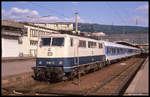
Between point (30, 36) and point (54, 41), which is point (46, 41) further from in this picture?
point (30, 36)

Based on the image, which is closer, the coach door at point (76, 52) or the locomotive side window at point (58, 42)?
the locomotive side window at point (58, 42)

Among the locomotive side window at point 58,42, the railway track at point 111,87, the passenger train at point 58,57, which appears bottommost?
the railway track at point 111,87

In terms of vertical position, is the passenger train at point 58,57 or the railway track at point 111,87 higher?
the passenger train at point 58,57

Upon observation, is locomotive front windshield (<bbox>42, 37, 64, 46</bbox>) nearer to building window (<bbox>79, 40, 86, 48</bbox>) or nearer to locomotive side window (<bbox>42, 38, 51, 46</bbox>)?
locomotive side window (<bbox>42, 38, 51, 46</bbox>)

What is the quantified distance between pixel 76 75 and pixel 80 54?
1693 millimetres

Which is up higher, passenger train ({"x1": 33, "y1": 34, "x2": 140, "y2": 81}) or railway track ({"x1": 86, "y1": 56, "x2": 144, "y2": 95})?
passenger train ({"x1": 33, "y1": 34, "x2": 140, "y2": 81})

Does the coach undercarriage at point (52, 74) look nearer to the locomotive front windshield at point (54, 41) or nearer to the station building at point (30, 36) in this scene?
the locomotive front windshield at point (54, 41)

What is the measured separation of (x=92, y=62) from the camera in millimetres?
19141

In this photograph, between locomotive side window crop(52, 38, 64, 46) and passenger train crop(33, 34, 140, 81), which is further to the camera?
locomotive side window crop(52, 38, 64, 46)

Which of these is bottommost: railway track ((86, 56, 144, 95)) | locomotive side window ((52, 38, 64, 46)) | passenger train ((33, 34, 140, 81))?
railway track ((86, 56, 144, 95))

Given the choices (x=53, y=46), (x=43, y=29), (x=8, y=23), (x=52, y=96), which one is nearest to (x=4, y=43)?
(x=8, y=23)

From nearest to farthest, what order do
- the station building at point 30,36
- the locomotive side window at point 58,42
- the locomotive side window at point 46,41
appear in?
the locomotive side window at point 58,42 → the locomotive side window at point 46,41 → the station building at point 30,36

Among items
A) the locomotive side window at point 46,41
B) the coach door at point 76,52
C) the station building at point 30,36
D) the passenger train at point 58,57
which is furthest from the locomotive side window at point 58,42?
the station building at point 30,36

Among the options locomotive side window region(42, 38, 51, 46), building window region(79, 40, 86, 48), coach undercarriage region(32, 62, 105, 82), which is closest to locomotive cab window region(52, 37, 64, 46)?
locomotive side window region(42, 38, 51, 46)
